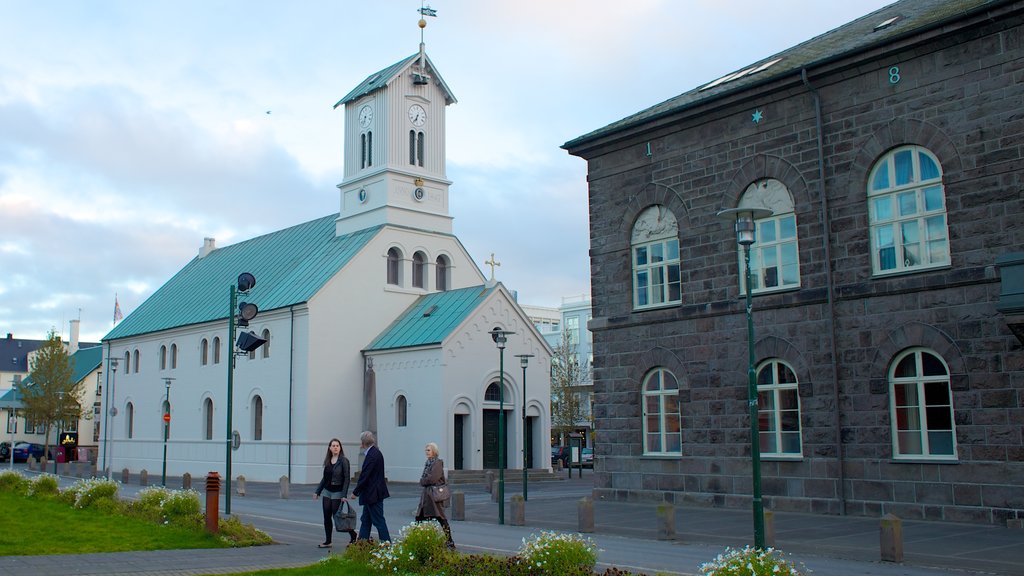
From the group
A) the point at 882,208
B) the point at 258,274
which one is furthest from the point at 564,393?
the point at 882,208

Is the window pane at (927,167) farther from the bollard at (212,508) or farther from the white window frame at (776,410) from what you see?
the bollard at (212,508)

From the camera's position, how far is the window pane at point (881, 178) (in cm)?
2109

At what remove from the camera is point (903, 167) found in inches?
820

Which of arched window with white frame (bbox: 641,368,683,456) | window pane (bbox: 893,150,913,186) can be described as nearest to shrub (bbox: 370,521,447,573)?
arched window with white frame (bbox: 641,368,683,456)

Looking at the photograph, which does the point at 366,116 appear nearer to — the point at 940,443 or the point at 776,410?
the point at 776,410

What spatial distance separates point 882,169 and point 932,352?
4.17m

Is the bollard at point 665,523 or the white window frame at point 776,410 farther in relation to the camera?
the white window frame at point 776,410

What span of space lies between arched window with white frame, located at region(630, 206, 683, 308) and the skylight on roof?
390 cm

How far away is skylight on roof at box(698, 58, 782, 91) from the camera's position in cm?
2502

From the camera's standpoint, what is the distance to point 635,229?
87.4 feet

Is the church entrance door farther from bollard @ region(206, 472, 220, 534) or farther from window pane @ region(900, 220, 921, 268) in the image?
bollard @ region(206, 472, 220, 534)

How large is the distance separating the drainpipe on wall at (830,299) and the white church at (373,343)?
18512 millimetres

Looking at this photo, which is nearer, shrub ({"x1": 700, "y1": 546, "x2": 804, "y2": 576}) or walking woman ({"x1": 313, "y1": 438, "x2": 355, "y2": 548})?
shrub ({"x1": 700, "y1": 546, "x2": 804, "y2": 576})

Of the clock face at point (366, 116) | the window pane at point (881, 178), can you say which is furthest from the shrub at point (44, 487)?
the clock face at point (366, 116)
